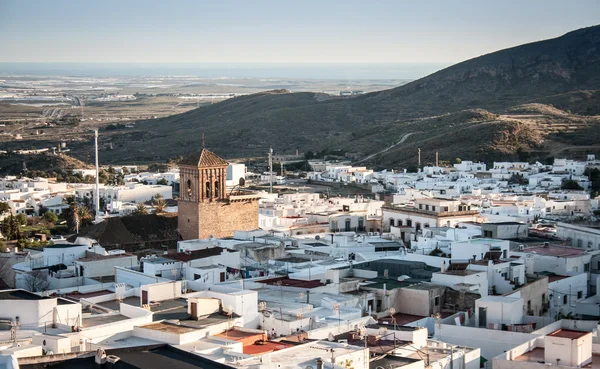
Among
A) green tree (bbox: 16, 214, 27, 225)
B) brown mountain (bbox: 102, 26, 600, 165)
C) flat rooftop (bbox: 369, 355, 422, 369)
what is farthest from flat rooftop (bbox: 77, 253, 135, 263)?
brown mountain (bbox: 102, 26, 600, 165)

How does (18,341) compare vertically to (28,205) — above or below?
above

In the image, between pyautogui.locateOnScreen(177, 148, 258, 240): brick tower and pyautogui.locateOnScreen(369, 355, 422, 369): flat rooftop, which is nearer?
pyautogui.locateOnScreen(369, 355, 422, 369): flat rooftop

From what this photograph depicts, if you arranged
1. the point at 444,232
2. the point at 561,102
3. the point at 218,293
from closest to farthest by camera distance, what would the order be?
the point at 218,293, the point at 444,232, the point at 561,102

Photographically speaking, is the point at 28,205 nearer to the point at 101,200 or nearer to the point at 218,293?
the point at 101,200

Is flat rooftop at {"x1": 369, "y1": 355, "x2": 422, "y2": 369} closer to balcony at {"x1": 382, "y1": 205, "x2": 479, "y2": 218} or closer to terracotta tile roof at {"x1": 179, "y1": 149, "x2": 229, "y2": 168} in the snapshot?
terracotta tile roof at {"x1": 179, "y1": 149, "x2": 229, "y2": 168}

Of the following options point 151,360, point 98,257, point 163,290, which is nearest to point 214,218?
point 98,257

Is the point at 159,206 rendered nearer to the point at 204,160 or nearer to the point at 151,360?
the point at 204,160

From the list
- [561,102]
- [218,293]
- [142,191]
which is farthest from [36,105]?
[218,293]
